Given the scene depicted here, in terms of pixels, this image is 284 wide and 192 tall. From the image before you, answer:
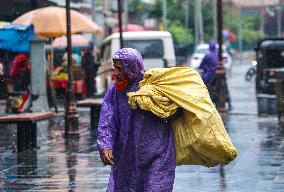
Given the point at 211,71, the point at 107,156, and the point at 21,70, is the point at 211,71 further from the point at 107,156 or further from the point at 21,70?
the point at 107,156

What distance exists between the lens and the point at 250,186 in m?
12.4

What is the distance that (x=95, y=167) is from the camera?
577 inches

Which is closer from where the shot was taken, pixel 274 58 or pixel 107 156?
pixel 107 156

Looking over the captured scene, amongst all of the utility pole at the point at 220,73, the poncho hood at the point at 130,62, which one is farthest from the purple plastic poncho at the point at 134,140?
the utility pole at the point at 220,73

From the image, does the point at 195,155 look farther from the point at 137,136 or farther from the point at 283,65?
the point at 283,65

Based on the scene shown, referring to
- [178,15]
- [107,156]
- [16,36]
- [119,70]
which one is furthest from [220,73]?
[178,15]

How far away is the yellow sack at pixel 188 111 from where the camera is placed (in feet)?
26.3

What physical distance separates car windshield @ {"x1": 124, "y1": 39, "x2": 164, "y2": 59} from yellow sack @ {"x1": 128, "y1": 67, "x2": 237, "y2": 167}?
23.4 m

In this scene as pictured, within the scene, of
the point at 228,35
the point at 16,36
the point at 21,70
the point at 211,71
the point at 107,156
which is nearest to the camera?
the point at 107,156

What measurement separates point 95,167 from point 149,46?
17530 millimetres

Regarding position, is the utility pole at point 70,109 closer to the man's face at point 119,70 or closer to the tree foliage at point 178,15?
the man's face at point 119,70

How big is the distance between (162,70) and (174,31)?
263 feet

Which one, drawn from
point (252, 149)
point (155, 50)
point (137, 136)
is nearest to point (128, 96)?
point (137, 136)

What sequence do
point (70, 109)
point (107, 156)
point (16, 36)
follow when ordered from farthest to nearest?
1. point (16, 36)
2. point (70, 109)
3. point (107, 156)
